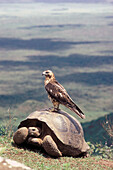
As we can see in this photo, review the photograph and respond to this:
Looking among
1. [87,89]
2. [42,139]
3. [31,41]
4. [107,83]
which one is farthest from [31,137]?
[31,41]

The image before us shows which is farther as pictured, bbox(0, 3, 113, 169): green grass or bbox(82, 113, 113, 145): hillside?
bbox(82, 113, 113, 145): hillside

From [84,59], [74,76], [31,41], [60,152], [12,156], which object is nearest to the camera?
[12,156]

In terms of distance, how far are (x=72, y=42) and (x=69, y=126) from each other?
127ft

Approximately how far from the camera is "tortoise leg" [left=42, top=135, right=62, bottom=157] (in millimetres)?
7250

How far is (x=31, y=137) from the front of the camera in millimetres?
7527

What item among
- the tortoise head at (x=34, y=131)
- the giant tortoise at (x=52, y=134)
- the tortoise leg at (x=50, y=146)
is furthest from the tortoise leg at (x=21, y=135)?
the tortoise leg at (x=50, y=146)

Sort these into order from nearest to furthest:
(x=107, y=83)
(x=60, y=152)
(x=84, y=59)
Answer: (x=60, y=152), (x=107, y=83), (x=84, y=59)

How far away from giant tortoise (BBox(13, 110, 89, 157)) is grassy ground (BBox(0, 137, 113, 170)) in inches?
6.4

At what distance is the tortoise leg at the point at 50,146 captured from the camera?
7.25 metres

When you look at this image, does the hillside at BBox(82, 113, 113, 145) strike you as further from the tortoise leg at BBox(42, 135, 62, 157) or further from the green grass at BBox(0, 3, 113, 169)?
the tortoise leg at BBox(42, 135, 62, 157)

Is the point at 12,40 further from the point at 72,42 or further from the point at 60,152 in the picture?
the point at 60,152

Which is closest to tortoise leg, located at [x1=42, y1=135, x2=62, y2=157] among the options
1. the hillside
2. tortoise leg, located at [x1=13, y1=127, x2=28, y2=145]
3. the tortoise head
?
the tortoise head

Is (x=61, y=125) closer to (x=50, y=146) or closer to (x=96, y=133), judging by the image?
(x=50, y=146)

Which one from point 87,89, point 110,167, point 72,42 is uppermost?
point 72,42
